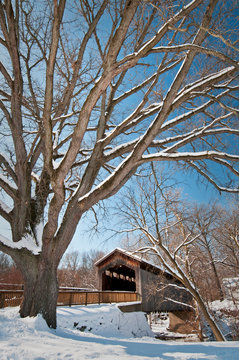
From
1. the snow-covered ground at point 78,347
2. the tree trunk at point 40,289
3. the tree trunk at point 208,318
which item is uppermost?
the tree trunk at point 40,289

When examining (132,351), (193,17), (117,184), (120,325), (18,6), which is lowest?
(120,325)

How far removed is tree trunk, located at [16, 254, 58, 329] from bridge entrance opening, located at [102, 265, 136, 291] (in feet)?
54.0

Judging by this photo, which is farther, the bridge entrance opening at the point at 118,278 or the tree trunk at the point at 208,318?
the bridge entrance opening at the point at 118,278

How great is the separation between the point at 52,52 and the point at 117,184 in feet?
9.05

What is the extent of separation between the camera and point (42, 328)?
4.09 meters

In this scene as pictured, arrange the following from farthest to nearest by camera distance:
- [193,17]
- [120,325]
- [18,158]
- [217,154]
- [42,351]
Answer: [120,325], [18,158], [217,154], [193,17], [42,351]

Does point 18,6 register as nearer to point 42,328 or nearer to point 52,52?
point 52,52

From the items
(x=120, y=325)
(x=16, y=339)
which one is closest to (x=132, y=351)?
(x=16, y=339)

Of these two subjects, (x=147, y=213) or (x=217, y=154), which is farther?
(x=147, y=213)

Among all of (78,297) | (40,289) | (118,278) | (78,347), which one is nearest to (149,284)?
(78,297)

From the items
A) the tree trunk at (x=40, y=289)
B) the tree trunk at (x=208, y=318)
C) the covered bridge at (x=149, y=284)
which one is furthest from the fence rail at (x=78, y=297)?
the tree trunk at (x=208, y=318)

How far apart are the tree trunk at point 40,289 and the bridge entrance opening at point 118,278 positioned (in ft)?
54.0

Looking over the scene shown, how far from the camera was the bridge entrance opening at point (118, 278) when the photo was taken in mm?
20841

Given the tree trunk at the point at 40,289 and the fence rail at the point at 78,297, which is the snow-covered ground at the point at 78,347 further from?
the fence rail at the point at 78,297
